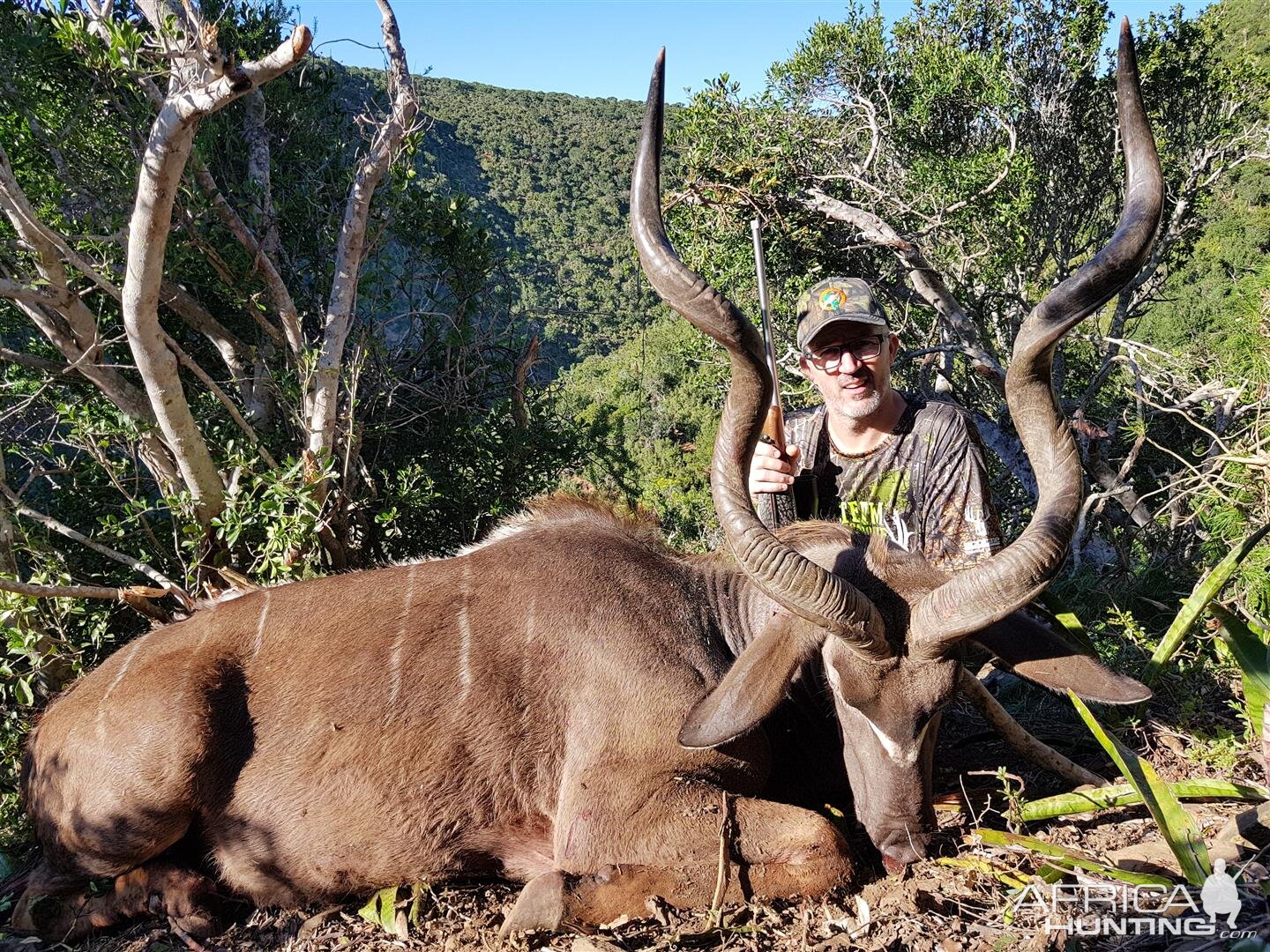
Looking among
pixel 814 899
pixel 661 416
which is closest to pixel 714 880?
pixel 814 899

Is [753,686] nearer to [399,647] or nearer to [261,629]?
[399,647]

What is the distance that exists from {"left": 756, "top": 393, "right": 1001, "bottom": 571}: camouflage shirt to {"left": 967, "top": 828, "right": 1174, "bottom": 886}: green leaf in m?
1.15

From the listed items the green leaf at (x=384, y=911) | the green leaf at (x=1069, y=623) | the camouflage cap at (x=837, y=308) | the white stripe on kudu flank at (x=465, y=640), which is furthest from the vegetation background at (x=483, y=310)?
the green leaf at (x=384, y=911)

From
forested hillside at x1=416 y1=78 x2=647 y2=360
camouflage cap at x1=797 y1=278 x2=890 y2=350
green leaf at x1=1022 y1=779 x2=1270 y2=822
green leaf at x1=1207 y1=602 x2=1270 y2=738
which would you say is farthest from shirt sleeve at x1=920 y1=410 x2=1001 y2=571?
forested hillside at x1=416 y1=78 x2=647 y2=360

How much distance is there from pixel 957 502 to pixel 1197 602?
1026 millimetres

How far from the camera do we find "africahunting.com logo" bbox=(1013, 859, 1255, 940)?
253 centimetres

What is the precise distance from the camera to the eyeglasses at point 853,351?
4234mm

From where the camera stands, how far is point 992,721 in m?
3.55

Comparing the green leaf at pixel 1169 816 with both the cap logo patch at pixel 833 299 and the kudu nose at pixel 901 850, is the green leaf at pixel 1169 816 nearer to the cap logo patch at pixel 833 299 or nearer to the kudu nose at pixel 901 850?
the kudu nose at pixel 901 850

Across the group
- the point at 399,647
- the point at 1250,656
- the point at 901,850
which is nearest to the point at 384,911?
the point at 399,647

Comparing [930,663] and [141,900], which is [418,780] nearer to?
[141,900]

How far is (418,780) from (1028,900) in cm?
227

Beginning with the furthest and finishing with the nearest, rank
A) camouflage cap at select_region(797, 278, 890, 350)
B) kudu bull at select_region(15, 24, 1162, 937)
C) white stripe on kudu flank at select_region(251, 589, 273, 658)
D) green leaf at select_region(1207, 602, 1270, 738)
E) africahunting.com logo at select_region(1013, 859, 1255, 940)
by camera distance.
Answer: camouflage cap at select_region(797, 278, 890, 350), white stripe on kudu flank at select_region(251, 589, 273, 658), green leaf at select_region(1207, 602, 1270, 738), kudu bull at select_region(15, 24, 1162, 937), africahunting.com logo at select_region(1013, 859, 1255, 940)

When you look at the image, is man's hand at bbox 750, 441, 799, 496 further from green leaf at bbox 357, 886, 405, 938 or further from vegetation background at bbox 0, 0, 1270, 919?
green leaf at bbox 357, 886, 405, 938
